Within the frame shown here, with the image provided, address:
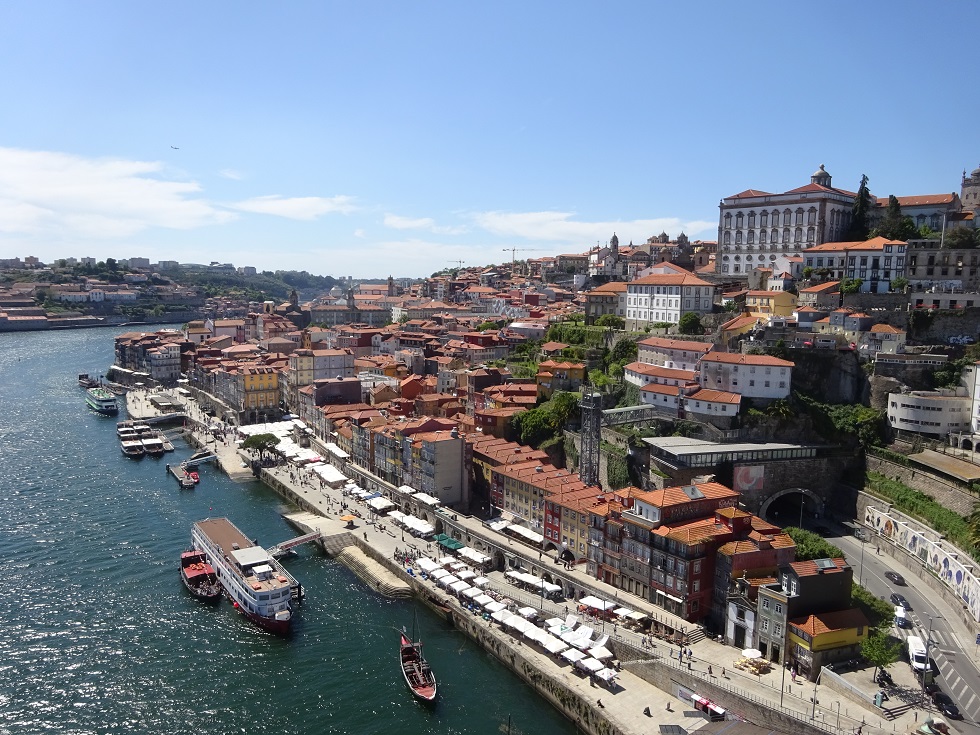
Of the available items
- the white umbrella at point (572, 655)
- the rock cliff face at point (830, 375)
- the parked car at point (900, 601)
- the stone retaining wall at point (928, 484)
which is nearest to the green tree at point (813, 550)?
the parked car at point (900, 601)

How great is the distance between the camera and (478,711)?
24.4 meters

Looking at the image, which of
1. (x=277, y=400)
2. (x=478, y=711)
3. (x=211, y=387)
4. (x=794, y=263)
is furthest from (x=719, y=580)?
(x=211, y=387)

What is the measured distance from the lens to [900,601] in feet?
90.5

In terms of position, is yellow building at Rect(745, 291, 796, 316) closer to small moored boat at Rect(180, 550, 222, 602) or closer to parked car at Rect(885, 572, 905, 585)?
parked car at Rect(885, 572, 905, 585)

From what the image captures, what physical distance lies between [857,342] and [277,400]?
4679 centimetres

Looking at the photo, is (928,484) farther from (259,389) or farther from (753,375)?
(259,389)

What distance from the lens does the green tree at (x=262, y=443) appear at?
50.4 m

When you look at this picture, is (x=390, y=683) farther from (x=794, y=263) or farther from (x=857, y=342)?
(x=794, y=263)

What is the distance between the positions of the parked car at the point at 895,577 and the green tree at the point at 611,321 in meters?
28.0

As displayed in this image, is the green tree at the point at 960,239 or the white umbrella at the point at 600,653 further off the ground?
the green tree at the point at 960,239

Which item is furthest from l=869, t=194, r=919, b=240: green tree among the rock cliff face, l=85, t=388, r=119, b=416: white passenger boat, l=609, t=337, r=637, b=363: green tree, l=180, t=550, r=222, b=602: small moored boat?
l=85, t=388, r=119, b=416: white passenger boat

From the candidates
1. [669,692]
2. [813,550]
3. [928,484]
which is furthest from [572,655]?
[928,484]

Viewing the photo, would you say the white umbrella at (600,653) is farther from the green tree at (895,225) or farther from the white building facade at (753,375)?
the green tree at (895,225)

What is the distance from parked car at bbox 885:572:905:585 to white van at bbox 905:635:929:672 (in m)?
5.62
